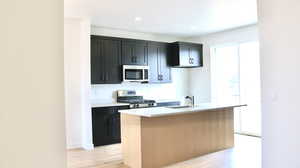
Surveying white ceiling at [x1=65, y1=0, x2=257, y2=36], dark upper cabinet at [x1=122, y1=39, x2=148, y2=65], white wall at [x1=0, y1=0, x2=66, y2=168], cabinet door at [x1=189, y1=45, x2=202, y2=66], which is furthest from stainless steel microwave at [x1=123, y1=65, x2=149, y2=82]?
white wall at [x1=0, y1=0, x2=66, y2=168]

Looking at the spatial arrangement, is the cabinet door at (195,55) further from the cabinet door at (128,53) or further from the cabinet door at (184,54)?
the cabinet door at (128,53)

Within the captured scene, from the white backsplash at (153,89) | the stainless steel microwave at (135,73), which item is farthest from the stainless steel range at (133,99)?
the stainless steel microwave at (135,73)

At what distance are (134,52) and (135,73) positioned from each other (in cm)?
51

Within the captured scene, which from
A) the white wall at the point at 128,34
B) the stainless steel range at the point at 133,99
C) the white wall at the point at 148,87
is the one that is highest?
the white wall at the point at 128,34

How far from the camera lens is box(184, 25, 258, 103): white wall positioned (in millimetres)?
5527

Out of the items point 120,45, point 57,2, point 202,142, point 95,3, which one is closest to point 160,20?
point 120,45

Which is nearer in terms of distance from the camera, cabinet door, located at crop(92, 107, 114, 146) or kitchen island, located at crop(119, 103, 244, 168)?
kitchen island, located at crop(119, 103, 244, 168)

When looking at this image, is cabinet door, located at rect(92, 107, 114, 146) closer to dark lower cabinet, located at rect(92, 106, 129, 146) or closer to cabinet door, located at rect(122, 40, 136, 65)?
dark lower cabinet, located at rect(92, 106, 129, 146)

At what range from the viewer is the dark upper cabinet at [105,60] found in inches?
191

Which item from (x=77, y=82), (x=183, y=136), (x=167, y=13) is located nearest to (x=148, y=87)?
(x=77, y=82)

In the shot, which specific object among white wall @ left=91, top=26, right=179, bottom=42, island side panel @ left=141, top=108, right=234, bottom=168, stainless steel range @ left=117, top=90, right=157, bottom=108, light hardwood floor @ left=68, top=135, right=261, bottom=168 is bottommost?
light hardwood floor @ left=68, top=135, right=261, bottom=168

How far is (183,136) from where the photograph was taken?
378cm

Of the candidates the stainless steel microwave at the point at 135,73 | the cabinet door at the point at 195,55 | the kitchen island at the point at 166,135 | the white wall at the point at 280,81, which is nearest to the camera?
the white wall at the point at 280,81

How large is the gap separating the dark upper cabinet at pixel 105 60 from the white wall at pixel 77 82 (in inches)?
9.2
